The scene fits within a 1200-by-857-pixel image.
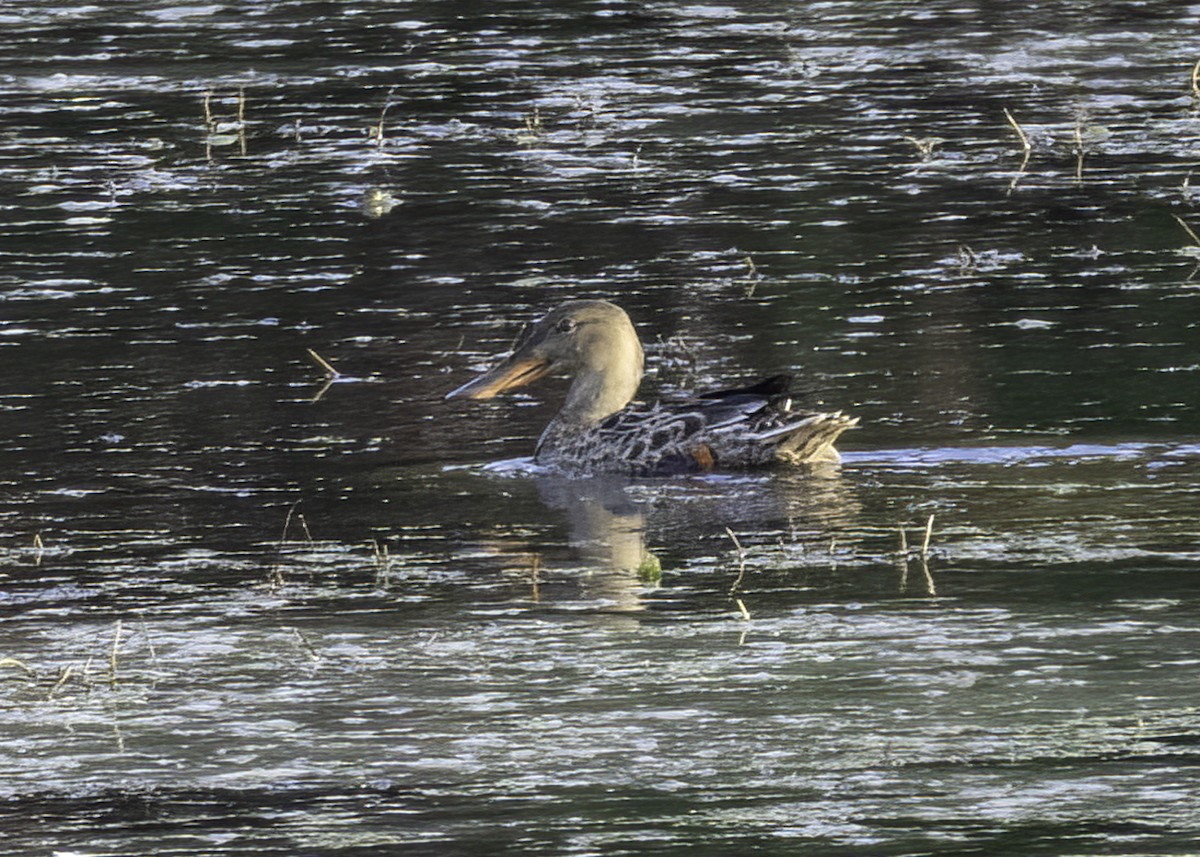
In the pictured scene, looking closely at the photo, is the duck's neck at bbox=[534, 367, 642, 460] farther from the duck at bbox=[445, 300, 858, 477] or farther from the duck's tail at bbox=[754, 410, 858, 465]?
the duck's tail at bbox=[754, 410, 858, 465]

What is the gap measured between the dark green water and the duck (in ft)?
0.61

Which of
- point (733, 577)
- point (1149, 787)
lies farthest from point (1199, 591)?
point (1149, 787)

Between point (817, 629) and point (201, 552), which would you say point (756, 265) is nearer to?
point (201, 552)

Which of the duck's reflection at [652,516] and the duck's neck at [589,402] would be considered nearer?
the duck's reflection at [652,516]

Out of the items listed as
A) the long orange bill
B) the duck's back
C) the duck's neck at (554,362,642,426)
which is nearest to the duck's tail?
the duck's back

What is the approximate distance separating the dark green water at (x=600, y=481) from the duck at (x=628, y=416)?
0.61ft

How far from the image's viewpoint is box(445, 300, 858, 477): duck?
10.8 m

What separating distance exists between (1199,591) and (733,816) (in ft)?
8.30

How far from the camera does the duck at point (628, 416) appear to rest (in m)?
10.8

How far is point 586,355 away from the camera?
39.3ft

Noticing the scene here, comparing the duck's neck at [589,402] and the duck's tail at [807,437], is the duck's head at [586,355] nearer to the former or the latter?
the duck's neck at [589,402]

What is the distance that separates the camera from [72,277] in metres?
15.6

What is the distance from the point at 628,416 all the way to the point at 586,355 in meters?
0.66

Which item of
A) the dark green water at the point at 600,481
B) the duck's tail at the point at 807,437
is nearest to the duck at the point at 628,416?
the duck's tail at the point at 807,437
